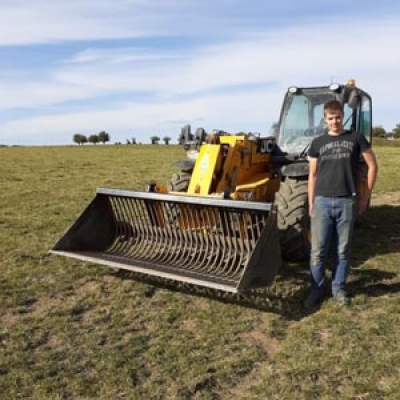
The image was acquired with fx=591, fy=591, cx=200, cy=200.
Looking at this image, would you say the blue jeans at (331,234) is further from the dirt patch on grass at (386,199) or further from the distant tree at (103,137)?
the distant tree at (103,137)

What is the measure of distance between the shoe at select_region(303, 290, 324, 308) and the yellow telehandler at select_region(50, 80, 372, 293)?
50 centimetres

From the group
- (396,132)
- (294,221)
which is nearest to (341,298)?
(294,221)

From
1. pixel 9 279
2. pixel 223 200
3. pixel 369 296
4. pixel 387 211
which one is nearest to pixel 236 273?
pixel 223 200

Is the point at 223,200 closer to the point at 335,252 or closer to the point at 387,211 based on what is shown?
the point at 335,252

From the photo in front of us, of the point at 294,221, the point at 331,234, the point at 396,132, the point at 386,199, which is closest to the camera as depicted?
the point at 331,234

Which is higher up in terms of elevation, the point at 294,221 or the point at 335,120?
the point at 335,120

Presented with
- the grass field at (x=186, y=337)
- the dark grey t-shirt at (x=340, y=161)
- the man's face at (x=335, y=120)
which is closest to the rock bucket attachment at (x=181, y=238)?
the grass field at (x=186, y=337)

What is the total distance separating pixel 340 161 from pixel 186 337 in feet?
7.02

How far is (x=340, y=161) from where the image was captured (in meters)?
5.50

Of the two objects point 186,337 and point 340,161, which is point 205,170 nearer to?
point 340,161

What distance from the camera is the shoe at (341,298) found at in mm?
5602

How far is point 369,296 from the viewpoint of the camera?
19.3 feet

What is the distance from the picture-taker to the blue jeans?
5.59m

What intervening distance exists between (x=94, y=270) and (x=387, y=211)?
22.1 ft
